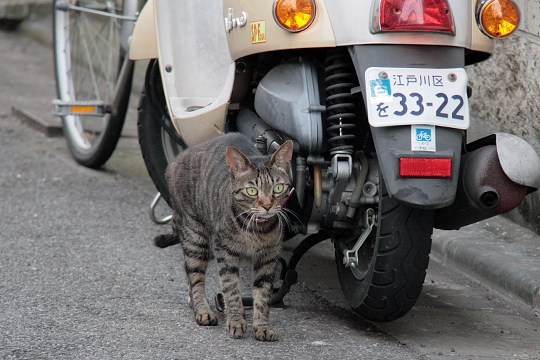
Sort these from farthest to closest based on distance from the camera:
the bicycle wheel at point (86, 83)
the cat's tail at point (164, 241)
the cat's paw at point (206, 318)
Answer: the bicycle wheel at point (86, 83), the cat's tail at point (164, 241), the cat's paw at point (206, 318)

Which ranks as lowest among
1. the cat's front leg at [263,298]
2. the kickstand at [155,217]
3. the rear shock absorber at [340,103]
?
the kickstand at [155,217]

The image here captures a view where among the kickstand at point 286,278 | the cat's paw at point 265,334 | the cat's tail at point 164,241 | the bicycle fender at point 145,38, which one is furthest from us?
the bicycle fender at point 145,38

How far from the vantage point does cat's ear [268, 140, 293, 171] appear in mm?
4285

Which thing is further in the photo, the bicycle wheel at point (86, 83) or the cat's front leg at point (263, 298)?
the bicycle wheel at point (86, 83)

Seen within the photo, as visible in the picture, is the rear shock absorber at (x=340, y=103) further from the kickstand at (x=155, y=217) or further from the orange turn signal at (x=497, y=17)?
the kickstand at (x=155, y=217)

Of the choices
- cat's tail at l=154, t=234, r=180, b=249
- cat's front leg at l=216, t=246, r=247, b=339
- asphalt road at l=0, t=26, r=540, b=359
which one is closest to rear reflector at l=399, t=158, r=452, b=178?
asphalt road at l=0, t=26, r=540, b=359

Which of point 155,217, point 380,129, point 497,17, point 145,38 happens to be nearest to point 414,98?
point 380,129

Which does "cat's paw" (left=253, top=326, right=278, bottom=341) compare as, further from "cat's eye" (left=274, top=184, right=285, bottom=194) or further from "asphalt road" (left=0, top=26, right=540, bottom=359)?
"cat's eye" (left=274, top=184, right=285, bottom=194)

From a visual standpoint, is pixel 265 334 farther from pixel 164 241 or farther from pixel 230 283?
pixel 164 241

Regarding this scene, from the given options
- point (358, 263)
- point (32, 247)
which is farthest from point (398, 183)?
point (32, 247)

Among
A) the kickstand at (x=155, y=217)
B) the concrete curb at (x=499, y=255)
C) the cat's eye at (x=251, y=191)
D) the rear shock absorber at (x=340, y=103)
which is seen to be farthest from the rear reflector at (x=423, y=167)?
the kickstand at (x=155, y=217)

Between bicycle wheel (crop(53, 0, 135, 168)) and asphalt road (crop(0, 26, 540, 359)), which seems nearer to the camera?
asphalt road (crop(0, 26, 540, 359))

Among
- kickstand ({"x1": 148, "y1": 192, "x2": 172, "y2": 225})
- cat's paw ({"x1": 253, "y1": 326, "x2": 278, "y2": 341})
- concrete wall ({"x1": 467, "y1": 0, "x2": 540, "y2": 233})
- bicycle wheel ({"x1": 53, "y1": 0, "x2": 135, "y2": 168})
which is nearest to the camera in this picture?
cat's paw ({"x1": 253, "y1": 326, "x2": 278, "y2": 341})

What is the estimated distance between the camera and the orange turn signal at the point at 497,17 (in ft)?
14.1
